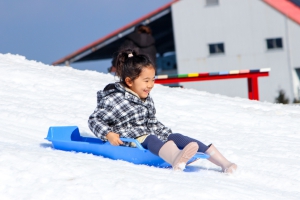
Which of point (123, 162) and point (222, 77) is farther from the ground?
point (222, 77)

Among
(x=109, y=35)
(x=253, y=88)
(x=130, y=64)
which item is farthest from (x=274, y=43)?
(x=130, y=64)

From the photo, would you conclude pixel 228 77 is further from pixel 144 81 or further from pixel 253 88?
pixel 144 81

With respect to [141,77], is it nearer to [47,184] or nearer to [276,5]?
[47,184]

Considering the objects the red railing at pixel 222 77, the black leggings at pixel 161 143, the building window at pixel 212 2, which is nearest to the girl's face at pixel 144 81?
the black leggings at pixel 161 143

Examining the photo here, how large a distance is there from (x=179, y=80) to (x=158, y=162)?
628cm

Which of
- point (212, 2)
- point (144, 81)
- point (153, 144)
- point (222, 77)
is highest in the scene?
point (212, 2)

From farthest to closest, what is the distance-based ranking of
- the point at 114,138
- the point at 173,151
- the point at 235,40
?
the point at 235,40, the point at 114,138, the point at 173,151

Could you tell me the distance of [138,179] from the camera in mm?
3896

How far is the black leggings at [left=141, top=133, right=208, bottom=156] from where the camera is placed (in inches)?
173

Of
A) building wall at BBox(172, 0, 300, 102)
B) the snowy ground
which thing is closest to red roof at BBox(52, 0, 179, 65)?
building wall at BBox(172, 0, 300, 102)

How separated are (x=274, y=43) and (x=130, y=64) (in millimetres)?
22154

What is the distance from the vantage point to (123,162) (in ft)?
14.6

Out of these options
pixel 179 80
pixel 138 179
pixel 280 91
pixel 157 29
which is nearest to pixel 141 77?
pixel 138 179

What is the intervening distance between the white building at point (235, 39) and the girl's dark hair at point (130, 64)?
21.5m
